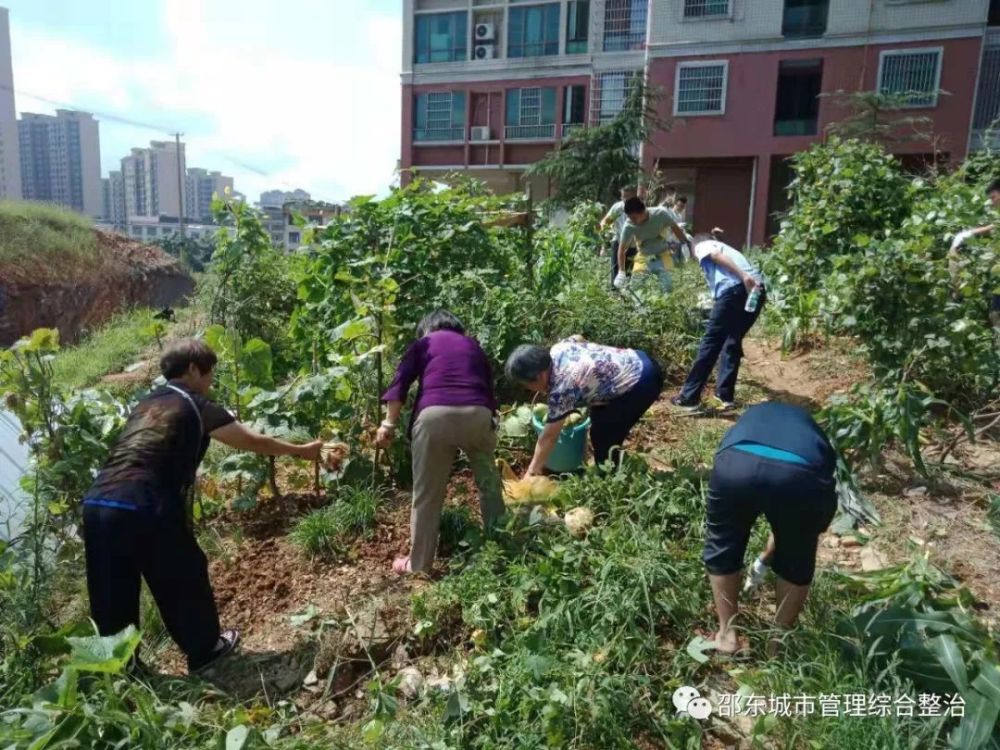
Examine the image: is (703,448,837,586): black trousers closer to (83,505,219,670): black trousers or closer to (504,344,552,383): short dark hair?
(504,344,552,383): short dark hair

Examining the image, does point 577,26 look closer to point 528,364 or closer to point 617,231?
point 617,231

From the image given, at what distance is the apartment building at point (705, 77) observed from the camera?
59.6 feet

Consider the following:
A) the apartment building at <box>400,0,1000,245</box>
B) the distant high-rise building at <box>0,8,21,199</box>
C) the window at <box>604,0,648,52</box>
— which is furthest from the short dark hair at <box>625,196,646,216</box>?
the distant high-rise building at <box>0,8,21,199</box>

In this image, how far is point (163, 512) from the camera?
2617 mm

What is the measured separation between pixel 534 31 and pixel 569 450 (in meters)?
23.4

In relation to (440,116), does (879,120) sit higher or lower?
lower

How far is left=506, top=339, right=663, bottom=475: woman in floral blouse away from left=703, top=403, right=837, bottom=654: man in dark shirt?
3.57ft

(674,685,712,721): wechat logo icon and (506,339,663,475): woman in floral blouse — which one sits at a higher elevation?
(506,339,663,475): woman in floral blouse

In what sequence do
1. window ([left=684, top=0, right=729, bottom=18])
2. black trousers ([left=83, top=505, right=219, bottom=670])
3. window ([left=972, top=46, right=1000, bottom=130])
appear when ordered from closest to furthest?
black trousers ([left=83, top=505, right=219, bottom=670]) < window ([left=972, top=46, right=1000, bottom=130]) < window ([left=684, top=0, right=729, bottom=18])

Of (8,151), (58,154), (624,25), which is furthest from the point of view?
(58,154)

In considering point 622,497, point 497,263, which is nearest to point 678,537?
point 622,497

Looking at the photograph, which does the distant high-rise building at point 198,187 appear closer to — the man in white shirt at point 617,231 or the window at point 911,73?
the window at point 911,73

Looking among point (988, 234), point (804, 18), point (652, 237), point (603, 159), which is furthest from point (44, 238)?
point (804, 18)

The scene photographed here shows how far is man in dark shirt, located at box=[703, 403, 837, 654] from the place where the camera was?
2309 mm
